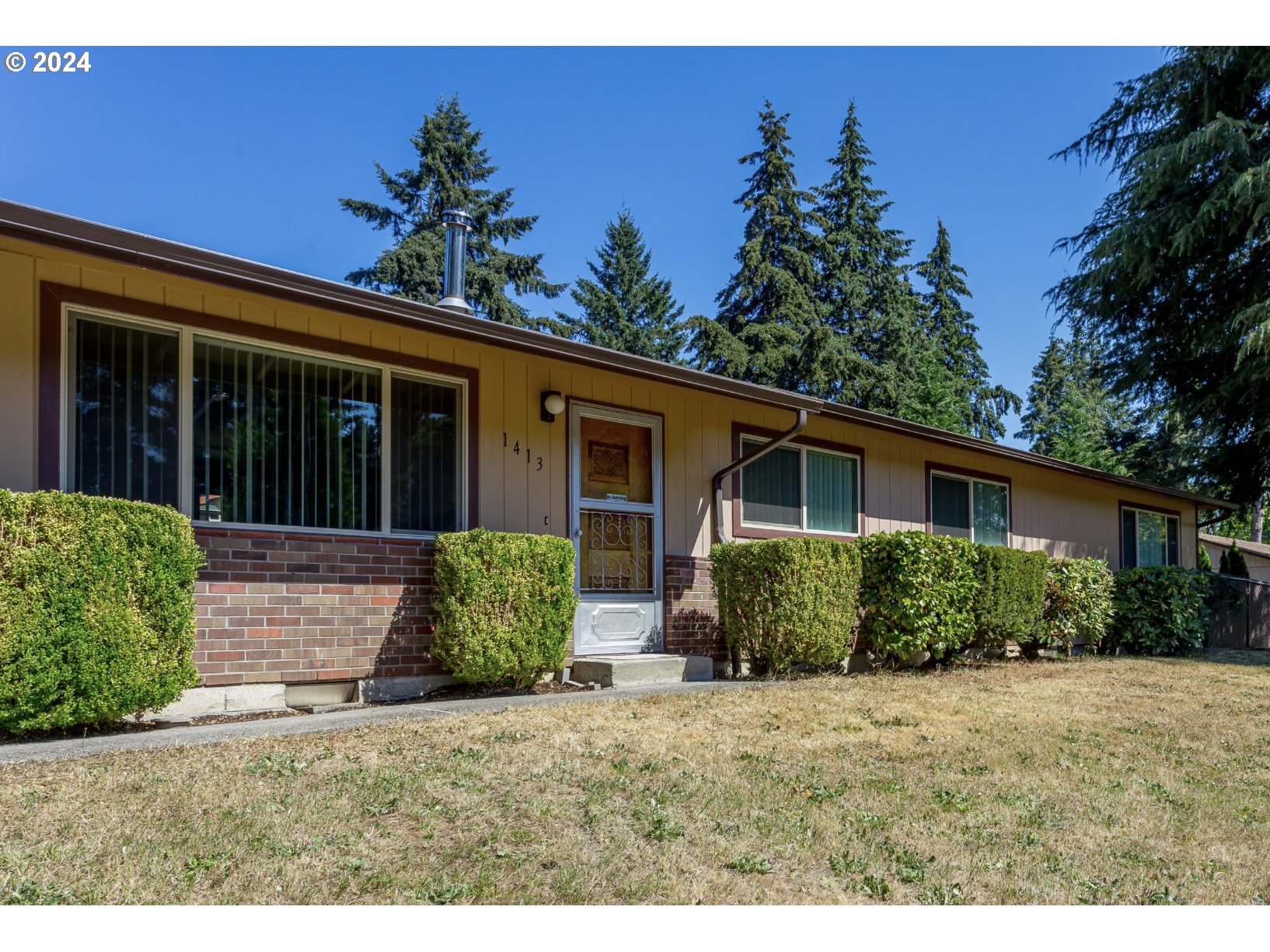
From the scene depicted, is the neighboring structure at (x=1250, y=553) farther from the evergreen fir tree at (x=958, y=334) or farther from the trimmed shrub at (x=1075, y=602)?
the trimmed shrub at (x=1075, y=602)

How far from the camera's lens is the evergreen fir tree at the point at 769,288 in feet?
74.1

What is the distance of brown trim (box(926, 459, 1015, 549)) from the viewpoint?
11438 millimetres

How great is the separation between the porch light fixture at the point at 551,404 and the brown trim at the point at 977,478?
5.48 meters

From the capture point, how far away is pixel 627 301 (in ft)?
99.7

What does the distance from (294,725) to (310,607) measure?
1.09m

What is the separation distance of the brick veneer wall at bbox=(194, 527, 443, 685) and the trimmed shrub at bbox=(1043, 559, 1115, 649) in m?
7.05

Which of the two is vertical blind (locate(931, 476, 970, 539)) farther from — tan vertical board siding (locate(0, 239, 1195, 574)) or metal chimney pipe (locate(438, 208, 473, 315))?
metal chimney pipe (locate(438, 208, 473, 315))

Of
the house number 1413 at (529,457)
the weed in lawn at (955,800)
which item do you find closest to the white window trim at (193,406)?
the house number 1413 at (529,457)

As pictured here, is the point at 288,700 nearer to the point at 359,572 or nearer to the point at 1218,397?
the point at 359,572

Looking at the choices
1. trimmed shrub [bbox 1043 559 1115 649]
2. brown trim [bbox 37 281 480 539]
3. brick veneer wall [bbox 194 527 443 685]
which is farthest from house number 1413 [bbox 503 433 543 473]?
trimmed shrub [bbox 1043 559 1115 649]

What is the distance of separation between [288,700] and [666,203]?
25.5 metres

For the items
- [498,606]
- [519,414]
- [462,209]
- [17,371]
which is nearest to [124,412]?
[17,371]

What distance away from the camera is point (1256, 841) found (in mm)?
3465
